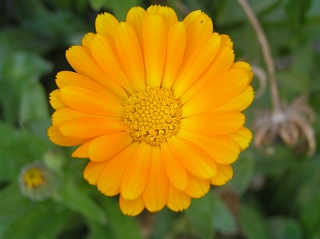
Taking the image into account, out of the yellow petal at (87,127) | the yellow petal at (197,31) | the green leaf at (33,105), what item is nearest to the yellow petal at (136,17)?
the yellow petal at (197,31)

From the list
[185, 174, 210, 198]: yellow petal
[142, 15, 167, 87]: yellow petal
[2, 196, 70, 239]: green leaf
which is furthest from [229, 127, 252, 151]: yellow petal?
[2, 196, 70, 239]: green leaf

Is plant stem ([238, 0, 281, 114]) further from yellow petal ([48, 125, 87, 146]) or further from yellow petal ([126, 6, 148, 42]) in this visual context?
yellow petal ([48, 125, 87, 146])

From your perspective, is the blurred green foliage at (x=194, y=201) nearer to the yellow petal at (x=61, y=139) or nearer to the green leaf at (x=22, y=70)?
the green leaf at (x=22, y=70)

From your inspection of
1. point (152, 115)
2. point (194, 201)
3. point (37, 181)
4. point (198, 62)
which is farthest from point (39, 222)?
point (198, 62)

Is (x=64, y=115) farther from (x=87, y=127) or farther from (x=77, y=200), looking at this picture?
(x=77, y=200)

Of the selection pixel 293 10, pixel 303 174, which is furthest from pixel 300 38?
pixel 303 174

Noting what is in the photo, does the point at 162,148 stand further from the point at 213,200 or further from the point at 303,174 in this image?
the point at 303,174

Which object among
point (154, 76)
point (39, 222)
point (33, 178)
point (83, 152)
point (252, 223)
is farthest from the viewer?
point (252, 223)
